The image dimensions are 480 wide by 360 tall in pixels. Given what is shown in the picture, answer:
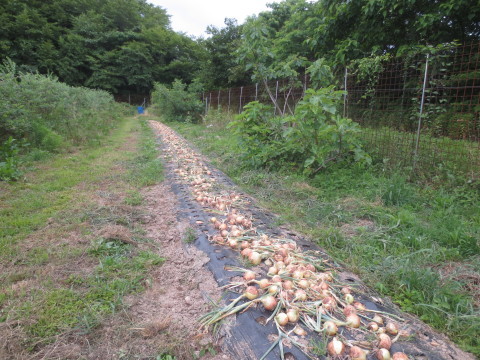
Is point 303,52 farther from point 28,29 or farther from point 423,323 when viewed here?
point 28,29

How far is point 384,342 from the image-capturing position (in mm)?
1218

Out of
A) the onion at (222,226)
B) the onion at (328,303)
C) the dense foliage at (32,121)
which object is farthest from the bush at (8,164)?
the onion at (328,303)

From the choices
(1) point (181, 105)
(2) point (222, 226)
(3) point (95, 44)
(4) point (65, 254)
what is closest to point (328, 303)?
(2) point (222, 226)

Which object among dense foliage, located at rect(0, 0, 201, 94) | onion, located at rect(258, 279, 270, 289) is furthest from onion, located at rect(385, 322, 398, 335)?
dense foliage, located at rect(0, 0, 201, 94)

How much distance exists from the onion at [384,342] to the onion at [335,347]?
0.18 m

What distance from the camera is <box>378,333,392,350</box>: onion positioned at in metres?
1.21

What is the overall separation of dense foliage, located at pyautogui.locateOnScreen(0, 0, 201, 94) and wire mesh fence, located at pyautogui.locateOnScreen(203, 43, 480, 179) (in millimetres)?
21767

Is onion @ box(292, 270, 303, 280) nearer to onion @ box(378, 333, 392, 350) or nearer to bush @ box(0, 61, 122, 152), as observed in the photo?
onion @ box(378, 333, 392, 350)

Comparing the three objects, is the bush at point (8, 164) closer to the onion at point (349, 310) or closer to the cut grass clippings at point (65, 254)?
the cut grass clippings at point (65, 254)

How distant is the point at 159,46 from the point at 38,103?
92.0 feet

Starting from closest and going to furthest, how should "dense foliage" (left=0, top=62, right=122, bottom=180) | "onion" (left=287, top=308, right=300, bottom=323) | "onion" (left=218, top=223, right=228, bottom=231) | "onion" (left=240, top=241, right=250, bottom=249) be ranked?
"onion" (left=287, top=308, right=300, bottom=323) → "onion" (left=240, top=241, right=250, bottom=249) → "onion" (left=218, top=223, right=228, bottom=231) → "dense foliage" (left=0, top=62, right=122, bottom=180)

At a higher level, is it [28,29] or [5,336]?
[28,29]

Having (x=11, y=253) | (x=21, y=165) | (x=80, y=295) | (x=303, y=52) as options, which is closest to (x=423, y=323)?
(x=80, y=295)

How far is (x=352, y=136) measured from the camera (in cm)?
385
